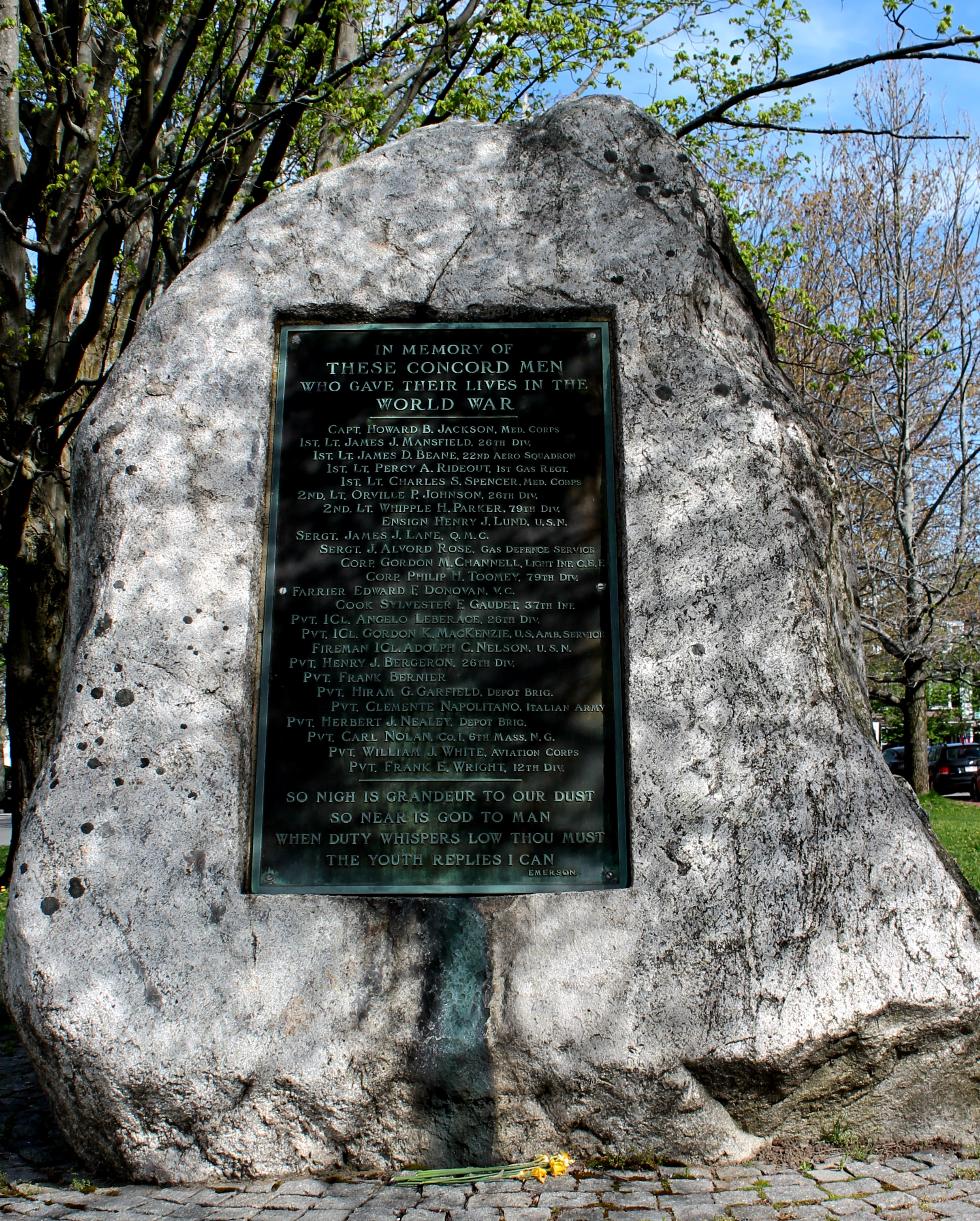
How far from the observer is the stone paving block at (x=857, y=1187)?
3215 millimetres

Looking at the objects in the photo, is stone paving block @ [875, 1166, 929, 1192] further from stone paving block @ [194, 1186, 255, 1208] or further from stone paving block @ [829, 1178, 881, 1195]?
stone paving block @ [194, 1186, 255, 1208]

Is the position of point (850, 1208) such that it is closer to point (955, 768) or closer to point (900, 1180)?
point (900, 1180)

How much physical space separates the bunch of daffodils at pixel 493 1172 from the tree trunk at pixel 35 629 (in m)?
6.47

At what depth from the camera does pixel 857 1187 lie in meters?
3.25

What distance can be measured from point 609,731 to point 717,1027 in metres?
1.11

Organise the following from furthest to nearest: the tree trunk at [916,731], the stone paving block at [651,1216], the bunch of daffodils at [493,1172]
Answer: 1. the tree trunk at [916,731]
2. the bunch of daffodils at [493,1172]
3. the stone paving block at [651,1216]

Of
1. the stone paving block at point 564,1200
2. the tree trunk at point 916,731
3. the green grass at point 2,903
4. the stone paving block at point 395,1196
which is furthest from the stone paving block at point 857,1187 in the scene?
the tree trunk at point 916,731

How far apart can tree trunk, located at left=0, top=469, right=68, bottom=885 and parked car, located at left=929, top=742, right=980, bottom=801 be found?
29.1 metres

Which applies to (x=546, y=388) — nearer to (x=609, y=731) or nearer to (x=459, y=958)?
(x=609, y=731)

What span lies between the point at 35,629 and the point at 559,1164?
718 cm

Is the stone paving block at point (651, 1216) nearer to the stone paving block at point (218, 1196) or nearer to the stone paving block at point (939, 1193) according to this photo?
the stone paving block at point (939, 1193)

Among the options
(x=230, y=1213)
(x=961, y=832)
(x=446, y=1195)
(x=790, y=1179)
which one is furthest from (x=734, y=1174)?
(x=961, y=832)

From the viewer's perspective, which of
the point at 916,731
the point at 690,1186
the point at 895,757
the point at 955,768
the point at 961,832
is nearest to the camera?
the point at 690,1186

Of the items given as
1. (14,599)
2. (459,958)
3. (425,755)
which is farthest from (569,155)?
(14,599)
